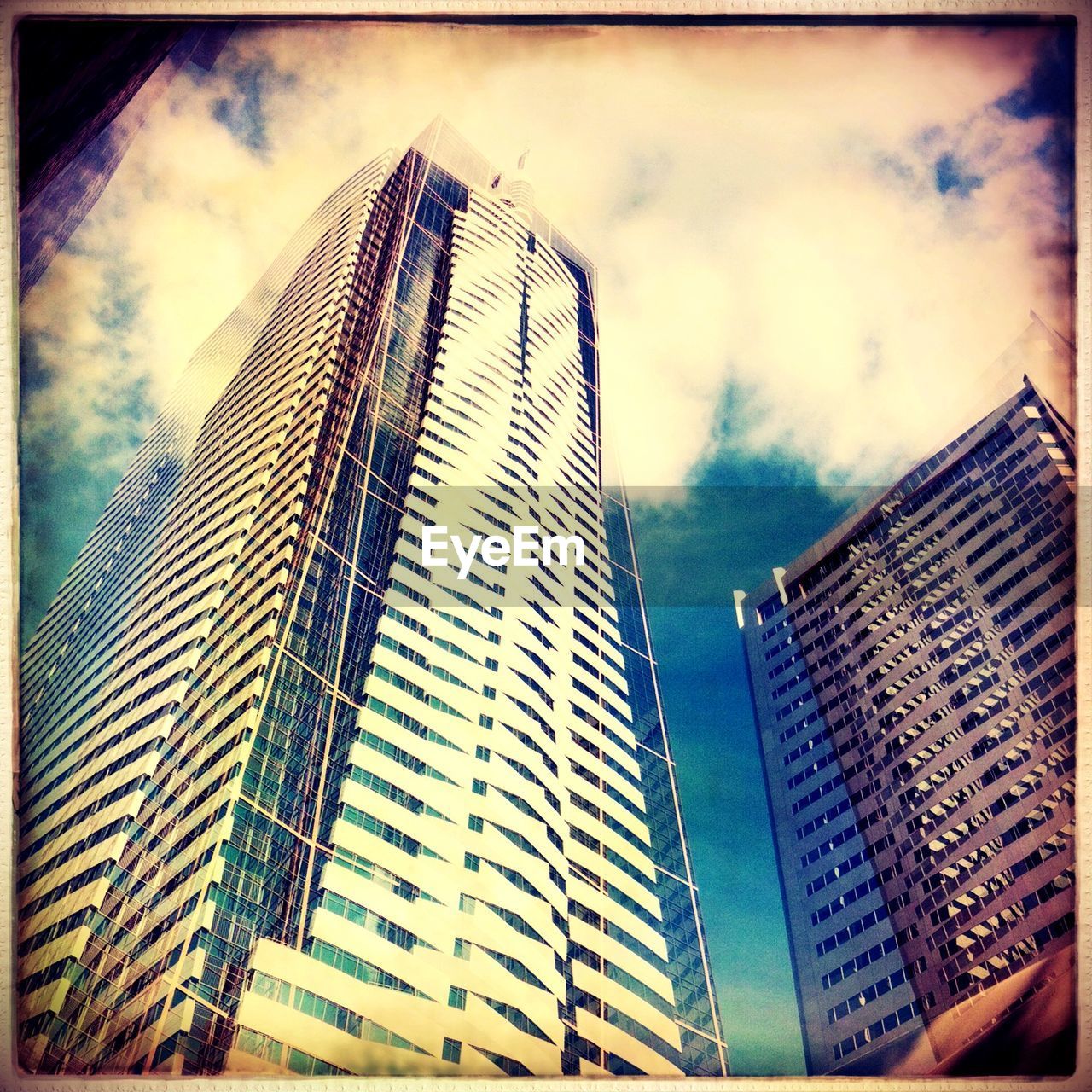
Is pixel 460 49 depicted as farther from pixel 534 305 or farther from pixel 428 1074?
pixel 534 305

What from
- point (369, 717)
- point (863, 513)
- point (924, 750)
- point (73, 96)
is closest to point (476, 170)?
point (369, 717)

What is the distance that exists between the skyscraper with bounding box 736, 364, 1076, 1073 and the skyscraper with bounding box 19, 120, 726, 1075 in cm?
1188

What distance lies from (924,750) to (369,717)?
118 feet

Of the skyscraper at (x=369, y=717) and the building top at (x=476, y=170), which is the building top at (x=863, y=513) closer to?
the skyscraper at (x=369, y=717)

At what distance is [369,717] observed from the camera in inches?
1614

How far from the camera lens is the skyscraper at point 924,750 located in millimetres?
51375

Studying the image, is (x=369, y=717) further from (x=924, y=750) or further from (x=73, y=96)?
(x=924, y=750)

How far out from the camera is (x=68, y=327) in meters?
19.3

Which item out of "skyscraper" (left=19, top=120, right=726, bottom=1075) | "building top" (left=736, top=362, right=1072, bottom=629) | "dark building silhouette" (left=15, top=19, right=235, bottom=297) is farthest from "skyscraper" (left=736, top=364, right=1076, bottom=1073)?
Answer: "dark building silhouette" (left=15, top=19, right=235, bottom=297)

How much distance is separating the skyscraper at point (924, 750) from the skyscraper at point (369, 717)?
39.0 ft

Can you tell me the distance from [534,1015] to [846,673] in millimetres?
39604

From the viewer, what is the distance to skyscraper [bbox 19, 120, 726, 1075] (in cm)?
3219

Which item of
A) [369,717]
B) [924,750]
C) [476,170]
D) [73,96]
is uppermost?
[476,170]

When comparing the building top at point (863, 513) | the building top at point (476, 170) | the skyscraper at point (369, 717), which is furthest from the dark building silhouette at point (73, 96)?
the building top at point (863, 513)
